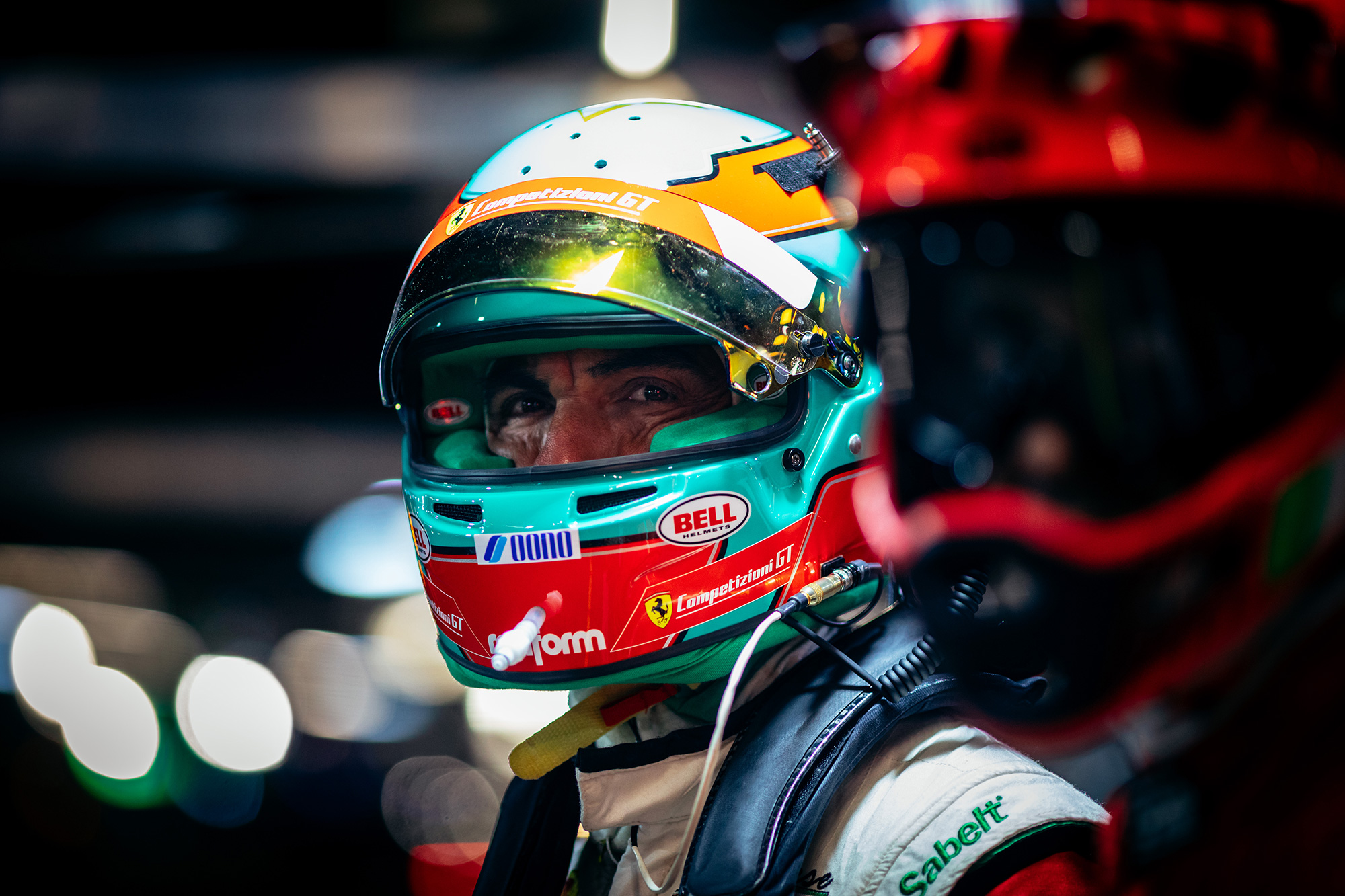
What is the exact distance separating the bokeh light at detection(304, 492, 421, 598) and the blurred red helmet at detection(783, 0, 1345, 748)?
7644 mm

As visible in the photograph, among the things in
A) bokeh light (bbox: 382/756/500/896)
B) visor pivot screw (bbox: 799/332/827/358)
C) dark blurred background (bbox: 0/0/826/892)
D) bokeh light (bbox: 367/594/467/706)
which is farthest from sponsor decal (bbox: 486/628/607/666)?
bokeh light (bbox: 367/594/467/706)

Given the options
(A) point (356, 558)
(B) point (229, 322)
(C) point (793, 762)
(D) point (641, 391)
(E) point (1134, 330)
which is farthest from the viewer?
(A) point (356, 558)

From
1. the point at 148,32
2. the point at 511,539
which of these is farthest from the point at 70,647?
the point at 511,539

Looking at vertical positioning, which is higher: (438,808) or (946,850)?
(946,850)

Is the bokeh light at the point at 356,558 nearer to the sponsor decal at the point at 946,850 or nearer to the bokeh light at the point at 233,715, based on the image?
the bokeh light at the point at 233,715

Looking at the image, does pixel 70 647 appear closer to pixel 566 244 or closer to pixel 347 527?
pixel 347 527

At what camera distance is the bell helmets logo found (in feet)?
3.61

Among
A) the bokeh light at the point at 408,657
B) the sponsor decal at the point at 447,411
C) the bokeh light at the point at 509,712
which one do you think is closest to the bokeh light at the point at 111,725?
the bokeh light at the point at 408,657

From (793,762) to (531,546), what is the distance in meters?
0.41

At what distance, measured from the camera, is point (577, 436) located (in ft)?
4.18

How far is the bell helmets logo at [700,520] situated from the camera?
110 centimetres

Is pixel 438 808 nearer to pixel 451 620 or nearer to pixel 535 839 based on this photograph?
pixel 535 839

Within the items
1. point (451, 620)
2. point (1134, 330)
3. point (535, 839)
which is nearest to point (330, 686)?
point (535, 839)

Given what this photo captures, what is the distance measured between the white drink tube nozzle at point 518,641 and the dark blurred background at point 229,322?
3.94 metres
